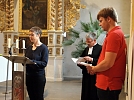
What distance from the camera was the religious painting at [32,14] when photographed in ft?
29.5

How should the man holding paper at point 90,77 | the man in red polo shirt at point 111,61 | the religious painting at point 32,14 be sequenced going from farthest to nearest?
the religious painting at point 32,14
the man holding paper at point 90,77
the man in red polo shirt at point 111,61

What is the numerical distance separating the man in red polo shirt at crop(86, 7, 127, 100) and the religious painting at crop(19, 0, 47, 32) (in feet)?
22.1

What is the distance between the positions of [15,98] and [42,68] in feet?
2.05

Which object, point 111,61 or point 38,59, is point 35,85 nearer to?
point 38,59

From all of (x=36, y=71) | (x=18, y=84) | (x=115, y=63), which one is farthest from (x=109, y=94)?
(x=18, y=84)

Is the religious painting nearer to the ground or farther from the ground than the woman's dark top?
farther from the ground

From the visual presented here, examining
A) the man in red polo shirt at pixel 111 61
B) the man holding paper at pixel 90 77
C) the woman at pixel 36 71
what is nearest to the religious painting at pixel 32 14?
the man holding paper at pixel 90 77

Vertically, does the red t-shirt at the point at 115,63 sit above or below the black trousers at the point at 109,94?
above

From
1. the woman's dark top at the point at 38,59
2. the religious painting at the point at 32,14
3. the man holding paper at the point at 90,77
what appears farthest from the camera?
the religious painting at the point at 32,14

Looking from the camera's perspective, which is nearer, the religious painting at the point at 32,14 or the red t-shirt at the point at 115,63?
the red t-shirt at the point at 115,63

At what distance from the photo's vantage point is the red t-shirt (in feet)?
7.47

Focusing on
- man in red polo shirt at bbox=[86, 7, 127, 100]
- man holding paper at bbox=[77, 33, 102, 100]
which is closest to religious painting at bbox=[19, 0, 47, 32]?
man holding paper at bbox=[77, 33, 102, 100]

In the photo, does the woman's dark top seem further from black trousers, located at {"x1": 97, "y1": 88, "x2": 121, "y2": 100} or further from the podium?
black trousers, located at {"x1": 97, "y1": 88, "x2": 121, "y2": 100}

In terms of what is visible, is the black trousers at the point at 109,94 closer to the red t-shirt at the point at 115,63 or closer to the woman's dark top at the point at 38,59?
the red t-shirt at the point at 115,63
